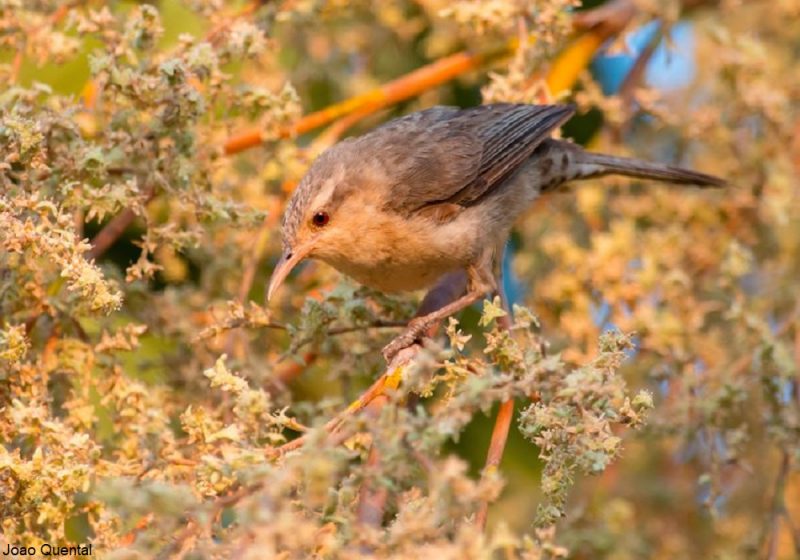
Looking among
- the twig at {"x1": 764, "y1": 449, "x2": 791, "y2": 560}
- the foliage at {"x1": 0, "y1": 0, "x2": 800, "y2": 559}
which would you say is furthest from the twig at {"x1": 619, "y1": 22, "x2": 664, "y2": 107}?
the twig at {"x1": 764, "y1": 449, "x2": 791, "y2": 560}

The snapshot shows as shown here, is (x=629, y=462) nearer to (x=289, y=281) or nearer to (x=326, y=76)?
(x=289, y=281)

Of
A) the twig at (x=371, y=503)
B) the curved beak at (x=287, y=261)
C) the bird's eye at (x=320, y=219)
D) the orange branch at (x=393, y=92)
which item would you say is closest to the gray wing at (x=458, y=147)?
the orange branch at (x=393, y=92)

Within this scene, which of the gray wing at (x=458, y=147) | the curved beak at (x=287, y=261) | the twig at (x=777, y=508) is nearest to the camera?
the twig at (x=777, y=508)

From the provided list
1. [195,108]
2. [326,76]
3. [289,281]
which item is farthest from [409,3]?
[195,108]

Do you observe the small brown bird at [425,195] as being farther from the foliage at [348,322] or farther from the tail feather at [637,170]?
the foliage at [348,322]

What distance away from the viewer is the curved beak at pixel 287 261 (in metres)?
3.89

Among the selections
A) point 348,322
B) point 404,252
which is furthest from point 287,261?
point 348,322

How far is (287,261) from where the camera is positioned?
157 inches

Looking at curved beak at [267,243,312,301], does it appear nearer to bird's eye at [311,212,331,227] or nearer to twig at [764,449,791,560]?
bird's eye at [311,212,331,227]

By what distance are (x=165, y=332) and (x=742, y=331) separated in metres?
1.95

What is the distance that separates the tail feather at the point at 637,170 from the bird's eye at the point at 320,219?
1213 millimetres

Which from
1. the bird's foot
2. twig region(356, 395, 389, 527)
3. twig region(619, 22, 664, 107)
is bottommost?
twig region(356, 395, 389, 527)

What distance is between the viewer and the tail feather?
4684 mm

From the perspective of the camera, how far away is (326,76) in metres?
5.04
